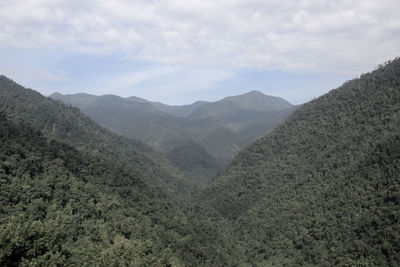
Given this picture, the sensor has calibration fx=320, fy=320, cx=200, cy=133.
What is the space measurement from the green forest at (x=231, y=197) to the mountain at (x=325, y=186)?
299 millimetres

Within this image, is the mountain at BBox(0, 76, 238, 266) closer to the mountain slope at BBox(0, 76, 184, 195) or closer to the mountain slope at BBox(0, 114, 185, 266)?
the mountain slope at BBox(0, 114, 185, 266)

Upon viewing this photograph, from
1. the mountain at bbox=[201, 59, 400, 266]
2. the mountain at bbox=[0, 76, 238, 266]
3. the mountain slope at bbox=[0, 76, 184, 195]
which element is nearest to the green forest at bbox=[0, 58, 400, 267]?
the mountain at bbox=[0, 76, 238, 266]

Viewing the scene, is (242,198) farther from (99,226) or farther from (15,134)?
(15,134)

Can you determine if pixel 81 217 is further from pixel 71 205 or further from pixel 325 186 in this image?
pixel 325 186

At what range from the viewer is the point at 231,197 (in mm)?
108062

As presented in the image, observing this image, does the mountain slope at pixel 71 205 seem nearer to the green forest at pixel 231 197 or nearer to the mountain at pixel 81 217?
the mountain at pixel 81 217

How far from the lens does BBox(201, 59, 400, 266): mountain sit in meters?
62.7

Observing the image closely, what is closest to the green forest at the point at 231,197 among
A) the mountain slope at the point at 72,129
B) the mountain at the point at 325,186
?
the mountain at the point at 325,186

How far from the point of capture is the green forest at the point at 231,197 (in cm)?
4434

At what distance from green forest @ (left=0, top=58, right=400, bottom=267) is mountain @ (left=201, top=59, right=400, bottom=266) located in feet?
0.98

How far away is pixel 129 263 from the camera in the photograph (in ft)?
103

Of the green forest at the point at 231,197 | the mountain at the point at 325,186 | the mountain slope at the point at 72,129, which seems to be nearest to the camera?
the green forest at the point at 231,197

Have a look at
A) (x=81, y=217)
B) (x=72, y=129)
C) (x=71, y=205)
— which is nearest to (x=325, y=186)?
(x=81, y=217)

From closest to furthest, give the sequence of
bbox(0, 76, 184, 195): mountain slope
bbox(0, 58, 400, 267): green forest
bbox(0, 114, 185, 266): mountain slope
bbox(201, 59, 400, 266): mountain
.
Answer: bbox(0, 114, 185, 266): mountain slope → bbox(0, 58, 400, 267): green forest → bbox(201, 59, 400, 266): mountain → bbox(0, 76, 184, 195): mountain slope
